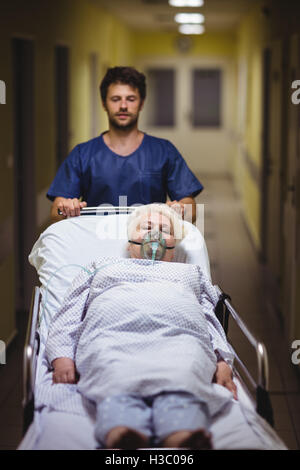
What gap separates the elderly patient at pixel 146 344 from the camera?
179 centimetres

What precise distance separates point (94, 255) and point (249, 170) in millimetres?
5953

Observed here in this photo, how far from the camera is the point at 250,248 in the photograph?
7188 millimetres

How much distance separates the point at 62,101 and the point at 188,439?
5207mm

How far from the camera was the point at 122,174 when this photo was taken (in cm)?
314

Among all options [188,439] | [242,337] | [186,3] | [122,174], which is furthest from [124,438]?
[186,3]

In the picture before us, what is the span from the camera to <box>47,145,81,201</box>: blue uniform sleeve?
312 centimetres

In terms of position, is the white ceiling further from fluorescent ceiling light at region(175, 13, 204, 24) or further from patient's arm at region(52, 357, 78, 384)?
patient's arm at region(52, 357, 78, 384)

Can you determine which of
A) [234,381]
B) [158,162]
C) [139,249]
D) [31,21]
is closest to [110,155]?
[158,162]

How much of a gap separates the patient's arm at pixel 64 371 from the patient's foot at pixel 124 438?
0.42 metres

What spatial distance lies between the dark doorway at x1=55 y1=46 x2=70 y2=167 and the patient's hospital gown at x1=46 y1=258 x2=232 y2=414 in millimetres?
4173

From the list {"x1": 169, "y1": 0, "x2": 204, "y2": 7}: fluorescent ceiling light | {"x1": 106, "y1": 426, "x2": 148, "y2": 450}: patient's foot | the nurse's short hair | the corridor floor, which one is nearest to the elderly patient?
{"x1": 106, "y1": 426, "x2": 148, "y2": 450}: patient's foot
